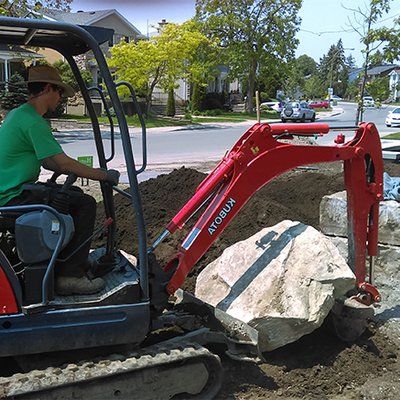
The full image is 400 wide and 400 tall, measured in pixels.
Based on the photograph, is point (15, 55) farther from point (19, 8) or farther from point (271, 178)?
point (271, 178)

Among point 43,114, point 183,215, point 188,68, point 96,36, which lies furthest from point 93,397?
point 188,68

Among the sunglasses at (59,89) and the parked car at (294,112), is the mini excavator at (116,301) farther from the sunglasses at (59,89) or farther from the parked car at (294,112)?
the parked car at (294,112)

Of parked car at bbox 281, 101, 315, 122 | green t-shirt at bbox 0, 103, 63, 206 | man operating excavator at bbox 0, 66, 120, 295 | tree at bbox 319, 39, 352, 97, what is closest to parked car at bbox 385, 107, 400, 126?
parked car at bbox 281, 101, 315, 122

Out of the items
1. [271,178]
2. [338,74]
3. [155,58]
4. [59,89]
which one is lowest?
[271,178]

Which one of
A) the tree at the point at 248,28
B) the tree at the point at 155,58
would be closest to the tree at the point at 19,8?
the tree at the point at 155,58

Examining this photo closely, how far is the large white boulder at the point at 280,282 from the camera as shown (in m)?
4.57

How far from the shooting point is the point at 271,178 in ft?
15.0

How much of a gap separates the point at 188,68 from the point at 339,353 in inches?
1363

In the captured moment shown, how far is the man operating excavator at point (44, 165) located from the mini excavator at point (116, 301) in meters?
0.13

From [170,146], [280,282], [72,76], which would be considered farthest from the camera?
[170,146]

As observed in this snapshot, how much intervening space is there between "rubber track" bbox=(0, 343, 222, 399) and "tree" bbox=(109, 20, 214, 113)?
29761 millimetres

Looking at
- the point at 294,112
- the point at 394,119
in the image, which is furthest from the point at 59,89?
the point at 294,112

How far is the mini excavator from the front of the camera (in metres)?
3.35

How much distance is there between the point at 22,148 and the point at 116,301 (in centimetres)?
113
